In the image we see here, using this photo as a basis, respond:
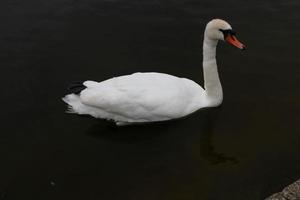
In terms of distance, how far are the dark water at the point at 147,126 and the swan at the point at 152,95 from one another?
29 centimetres

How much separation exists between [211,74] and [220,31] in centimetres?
78

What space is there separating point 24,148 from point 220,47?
4388 millimetres

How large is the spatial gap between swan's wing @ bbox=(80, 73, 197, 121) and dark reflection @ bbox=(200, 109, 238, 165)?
1.82ft

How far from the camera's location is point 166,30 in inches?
397

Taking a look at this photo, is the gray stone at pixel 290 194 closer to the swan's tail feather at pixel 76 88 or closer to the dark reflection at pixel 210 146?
the dark reflection at pixel 210 146

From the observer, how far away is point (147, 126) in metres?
7.74

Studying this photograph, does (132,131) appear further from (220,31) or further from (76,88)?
(220,31)

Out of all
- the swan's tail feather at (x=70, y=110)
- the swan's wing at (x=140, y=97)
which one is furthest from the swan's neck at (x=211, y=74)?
the swan's tail feather at (x=70, y=110)

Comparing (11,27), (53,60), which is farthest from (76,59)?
(11,27)

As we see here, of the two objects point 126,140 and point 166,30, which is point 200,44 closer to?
point 166,30

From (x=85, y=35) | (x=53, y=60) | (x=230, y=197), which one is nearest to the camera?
(x=230, y=197)

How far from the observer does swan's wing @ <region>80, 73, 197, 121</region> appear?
7344mm

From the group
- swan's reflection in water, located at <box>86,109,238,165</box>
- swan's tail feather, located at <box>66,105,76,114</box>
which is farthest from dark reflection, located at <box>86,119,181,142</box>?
swan's tail feather, located at <box>66,105,76,114</box>

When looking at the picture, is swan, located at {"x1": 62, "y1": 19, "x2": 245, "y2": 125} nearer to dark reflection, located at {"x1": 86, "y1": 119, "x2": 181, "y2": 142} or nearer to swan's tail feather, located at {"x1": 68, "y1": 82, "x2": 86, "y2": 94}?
swan's tail feather, located at {"x1": 68, "y1": 82, "x2": 86, "y2": 94}
